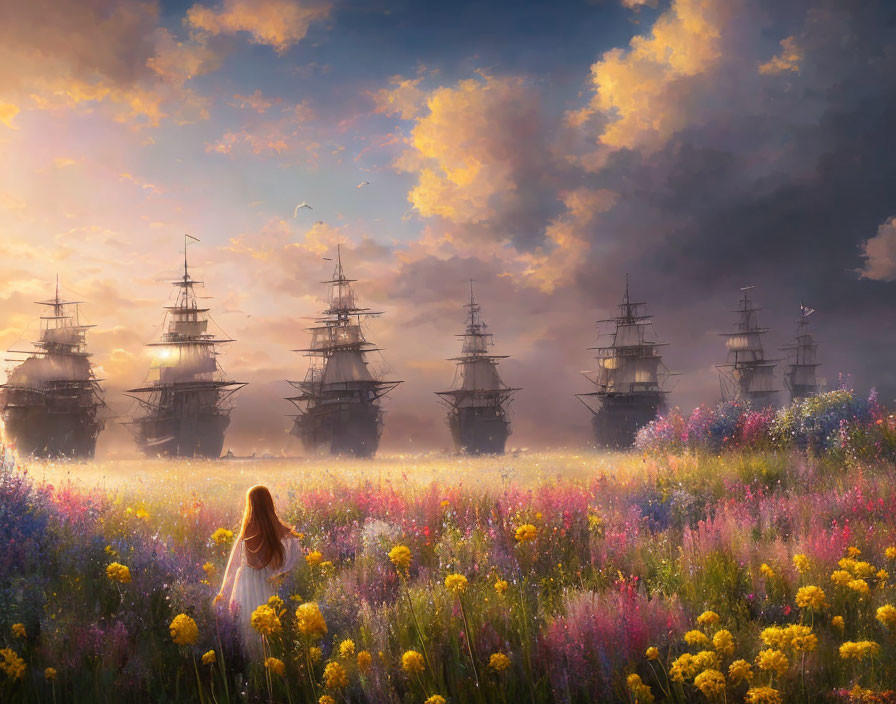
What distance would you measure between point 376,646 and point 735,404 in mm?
15138

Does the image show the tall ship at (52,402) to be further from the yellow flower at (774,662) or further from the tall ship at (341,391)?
the yellow flower at (774,662)

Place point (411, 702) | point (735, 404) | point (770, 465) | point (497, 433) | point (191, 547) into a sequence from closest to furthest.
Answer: point (411, 702)
point (191, 547)
point (770, 465)
point (735, 404)
point (497, 433)

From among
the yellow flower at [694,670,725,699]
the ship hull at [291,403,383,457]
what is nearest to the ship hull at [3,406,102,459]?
the ship hull at [291,403,383,457]

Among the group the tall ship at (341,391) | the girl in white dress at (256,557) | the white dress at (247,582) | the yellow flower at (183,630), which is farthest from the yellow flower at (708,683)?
the tall ship at (341,391)

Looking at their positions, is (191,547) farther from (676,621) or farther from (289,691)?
(676,621)

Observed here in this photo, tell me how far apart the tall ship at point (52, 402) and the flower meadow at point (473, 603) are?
64.0 metres

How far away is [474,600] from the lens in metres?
5.41

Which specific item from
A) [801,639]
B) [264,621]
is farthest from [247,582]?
[801,639]

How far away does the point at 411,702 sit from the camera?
4.18 meters

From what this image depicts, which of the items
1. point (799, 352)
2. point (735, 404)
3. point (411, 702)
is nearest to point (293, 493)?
point (411, 702)

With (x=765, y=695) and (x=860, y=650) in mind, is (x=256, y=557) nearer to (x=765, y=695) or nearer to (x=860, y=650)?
(x=765, y=695)

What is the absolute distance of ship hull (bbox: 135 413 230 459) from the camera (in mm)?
66562

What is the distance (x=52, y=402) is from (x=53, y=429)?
11.1 feet

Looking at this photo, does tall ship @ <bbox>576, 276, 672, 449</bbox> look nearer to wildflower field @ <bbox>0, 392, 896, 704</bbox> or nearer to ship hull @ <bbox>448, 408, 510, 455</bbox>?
ship hull @ <bbox>448, 408, 510, 455</bbox>
